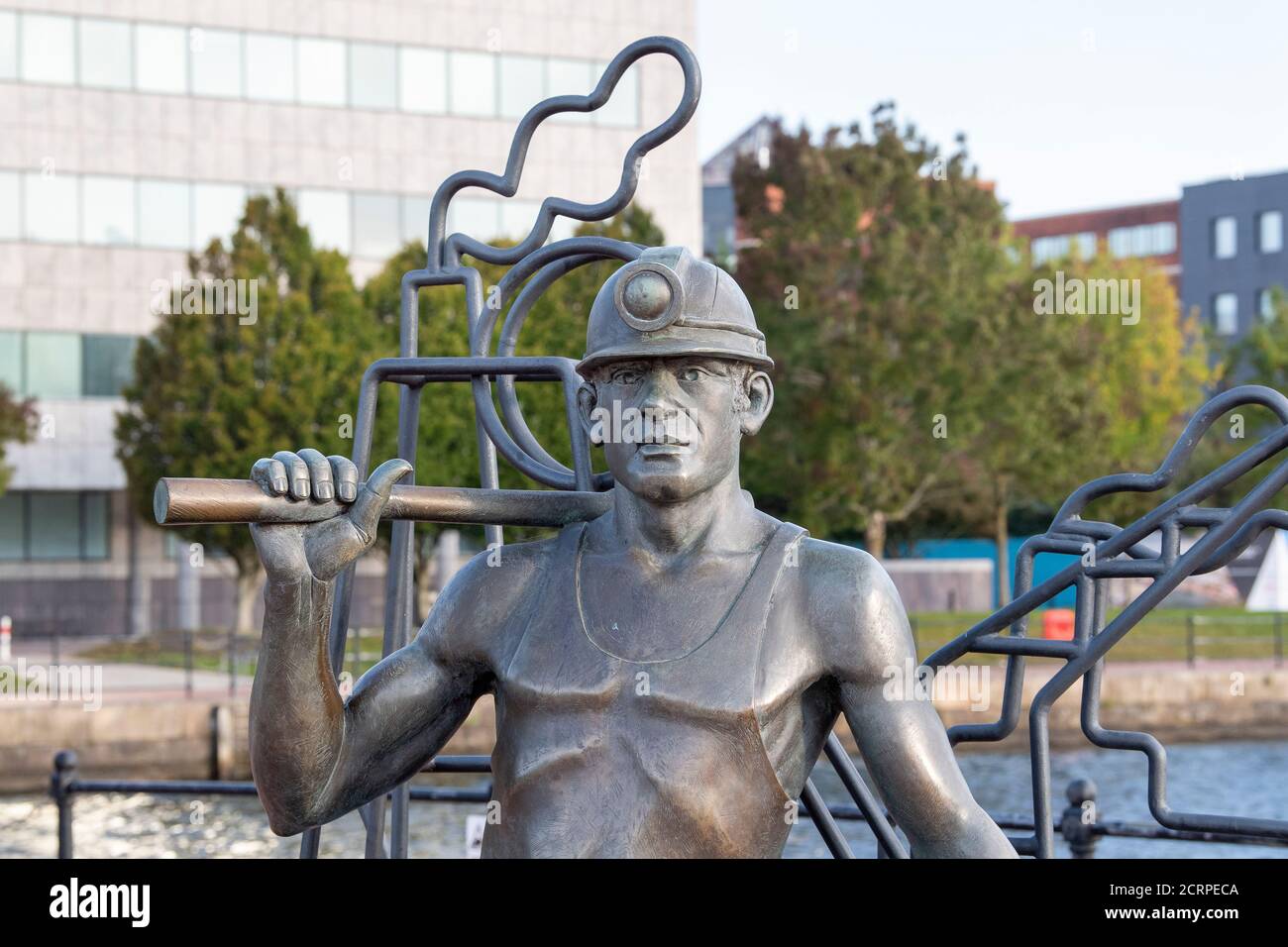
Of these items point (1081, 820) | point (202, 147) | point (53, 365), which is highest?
point (202, 147)

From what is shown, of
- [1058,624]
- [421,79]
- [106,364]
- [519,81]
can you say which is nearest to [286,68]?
[421,79]

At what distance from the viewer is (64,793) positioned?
24.1ft

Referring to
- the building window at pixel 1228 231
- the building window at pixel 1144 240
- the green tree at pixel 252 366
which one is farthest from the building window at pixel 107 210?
the building window at pixel 1144 240

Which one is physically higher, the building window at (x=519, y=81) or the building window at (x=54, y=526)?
the building window at (x=519, y=81)

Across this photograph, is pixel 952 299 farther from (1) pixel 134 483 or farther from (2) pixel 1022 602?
(2) pixel 1022 602

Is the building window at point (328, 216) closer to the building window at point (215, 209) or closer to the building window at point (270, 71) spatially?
the building window at point (215, 209)

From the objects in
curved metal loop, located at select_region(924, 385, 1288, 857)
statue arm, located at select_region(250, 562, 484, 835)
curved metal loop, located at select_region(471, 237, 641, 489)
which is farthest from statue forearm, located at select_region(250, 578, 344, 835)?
curved metal loop, located at select_region(924, 385, 1288, 857)

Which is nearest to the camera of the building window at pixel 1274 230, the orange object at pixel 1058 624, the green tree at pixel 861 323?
the orange object at pixel 1058 624

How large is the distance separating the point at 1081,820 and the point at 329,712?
405cm

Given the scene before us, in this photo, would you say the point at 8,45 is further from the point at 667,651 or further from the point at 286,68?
the point at 667,651

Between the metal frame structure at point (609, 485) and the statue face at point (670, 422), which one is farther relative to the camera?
the metal frame structure at point (609, 485)

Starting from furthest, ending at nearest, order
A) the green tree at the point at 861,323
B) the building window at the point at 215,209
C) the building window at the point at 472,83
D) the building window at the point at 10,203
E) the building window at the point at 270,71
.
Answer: the building window at the point at 472,83 → the building window at the point at 270,71 → the building window at the point at 215,209 → the building window at the point at 10,203 → the green tree at the point at 861,323

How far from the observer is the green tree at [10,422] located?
27.6 m

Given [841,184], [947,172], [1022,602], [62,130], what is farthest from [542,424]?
[1022,602]
